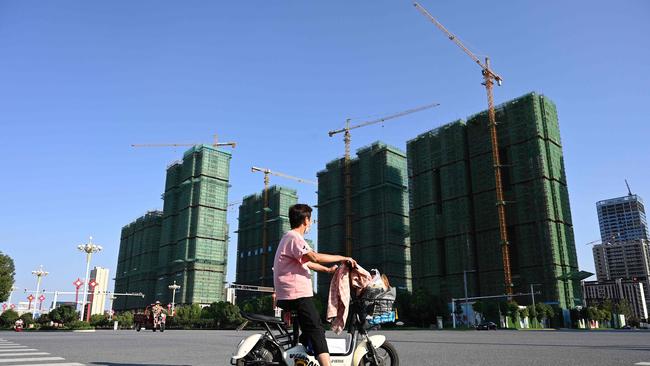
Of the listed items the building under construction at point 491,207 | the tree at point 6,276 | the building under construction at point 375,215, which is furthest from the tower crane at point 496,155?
the tree at point 6,276

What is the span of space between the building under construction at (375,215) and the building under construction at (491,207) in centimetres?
1682

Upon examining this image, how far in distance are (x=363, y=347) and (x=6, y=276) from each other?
52.8 metres

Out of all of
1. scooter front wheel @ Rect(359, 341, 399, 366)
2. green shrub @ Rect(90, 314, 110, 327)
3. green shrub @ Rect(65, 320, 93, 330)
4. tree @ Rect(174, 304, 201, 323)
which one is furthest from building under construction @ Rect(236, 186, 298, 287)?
scooter front wheel @ Rect(359, 341, 399, 366)

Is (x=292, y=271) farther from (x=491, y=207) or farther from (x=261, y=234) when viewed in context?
(x=261, y=234)

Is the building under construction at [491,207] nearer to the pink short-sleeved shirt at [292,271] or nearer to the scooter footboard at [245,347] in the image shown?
the scooter footboard at [245,347]

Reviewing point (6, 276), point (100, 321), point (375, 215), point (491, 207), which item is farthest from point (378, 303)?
point (375, 215)

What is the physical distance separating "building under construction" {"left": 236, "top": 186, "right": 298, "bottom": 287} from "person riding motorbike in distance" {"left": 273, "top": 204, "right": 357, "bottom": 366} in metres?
170

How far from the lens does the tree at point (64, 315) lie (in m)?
45.5

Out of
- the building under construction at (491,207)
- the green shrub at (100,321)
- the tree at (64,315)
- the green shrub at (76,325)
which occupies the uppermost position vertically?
the building under construction at (491,207)

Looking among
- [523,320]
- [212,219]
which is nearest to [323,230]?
[212,219]

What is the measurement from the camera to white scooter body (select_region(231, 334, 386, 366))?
532 centimetres

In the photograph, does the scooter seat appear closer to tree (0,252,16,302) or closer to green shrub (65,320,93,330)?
green shrub (65,320,93,330)

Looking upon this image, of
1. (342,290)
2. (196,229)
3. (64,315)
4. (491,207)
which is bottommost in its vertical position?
(64,315)

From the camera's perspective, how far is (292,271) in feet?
17.7
